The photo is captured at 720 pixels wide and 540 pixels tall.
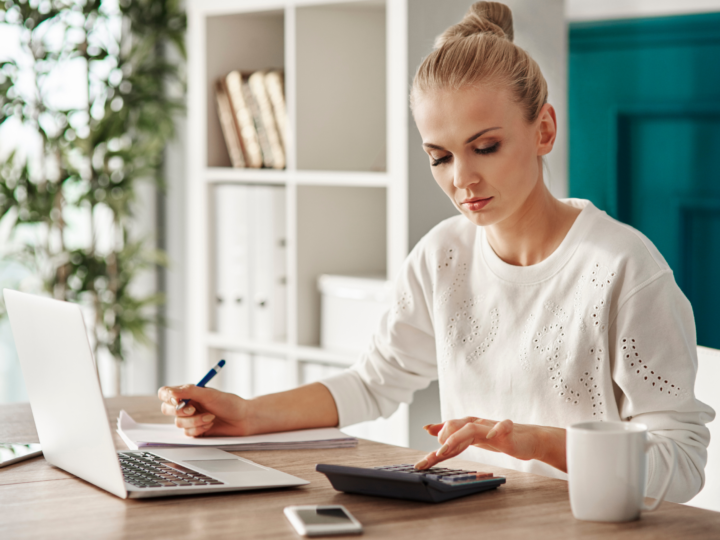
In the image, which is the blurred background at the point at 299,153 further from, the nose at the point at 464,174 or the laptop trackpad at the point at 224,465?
the laptop trackpad at the point at 224,465

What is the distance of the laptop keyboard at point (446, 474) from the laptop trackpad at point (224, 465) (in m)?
0.18

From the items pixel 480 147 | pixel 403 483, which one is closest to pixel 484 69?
pixel 480 147

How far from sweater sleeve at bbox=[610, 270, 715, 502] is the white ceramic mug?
0.18 m

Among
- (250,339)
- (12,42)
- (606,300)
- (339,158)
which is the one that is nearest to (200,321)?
(250,339)

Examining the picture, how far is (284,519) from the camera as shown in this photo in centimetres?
88

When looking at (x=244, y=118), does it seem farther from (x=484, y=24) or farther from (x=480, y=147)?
(x=480, y=147)

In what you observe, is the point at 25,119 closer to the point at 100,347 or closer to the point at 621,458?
the point at 100,347

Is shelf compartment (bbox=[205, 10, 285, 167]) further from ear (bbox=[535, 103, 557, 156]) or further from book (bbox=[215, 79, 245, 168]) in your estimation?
ear (bbox=[535, 103, 557, 156])

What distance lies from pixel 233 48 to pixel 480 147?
5.17ft

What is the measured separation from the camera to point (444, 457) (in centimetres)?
98

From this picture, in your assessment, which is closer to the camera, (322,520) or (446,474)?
(322,520)

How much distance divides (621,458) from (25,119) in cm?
236

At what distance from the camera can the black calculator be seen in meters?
0.93

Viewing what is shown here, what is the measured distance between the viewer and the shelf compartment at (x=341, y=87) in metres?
2.32
